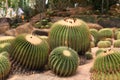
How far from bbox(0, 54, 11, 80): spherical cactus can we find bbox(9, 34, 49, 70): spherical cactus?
322 millimetres

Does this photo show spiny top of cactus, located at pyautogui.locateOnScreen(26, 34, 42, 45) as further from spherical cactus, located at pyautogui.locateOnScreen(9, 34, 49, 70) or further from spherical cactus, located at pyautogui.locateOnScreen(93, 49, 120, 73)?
spherical cactus, located at pyautogui.locateOnScreen(93, 49, 120, 73)

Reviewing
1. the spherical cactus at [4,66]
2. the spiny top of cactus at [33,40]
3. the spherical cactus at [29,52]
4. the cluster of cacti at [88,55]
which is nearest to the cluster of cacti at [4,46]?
the spherical cactus at [29,52]

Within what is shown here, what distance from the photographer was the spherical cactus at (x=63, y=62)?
5531 millimetres

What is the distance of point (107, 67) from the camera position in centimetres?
495

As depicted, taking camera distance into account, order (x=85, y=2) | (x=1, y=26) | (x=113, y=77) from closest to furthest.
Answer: (x=113, y=77)
(x=1, y=26)
(x=85, y=2)

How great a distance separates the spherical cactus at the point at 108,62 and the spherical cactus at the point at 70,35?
1514mm

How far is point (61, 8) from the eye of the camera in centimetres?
1869

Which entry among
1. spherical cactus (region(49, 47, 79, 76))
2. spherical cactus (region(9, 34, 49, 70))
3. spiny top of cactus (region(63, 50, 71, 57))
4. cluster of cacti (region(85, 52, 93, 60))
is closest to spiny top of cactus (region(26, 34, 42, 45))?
spherical cactus (region(9, 34, 49, 70))

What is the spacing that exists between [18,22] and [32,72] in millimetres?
11999

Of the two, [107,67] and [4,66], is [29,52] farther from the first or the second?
[107,67]

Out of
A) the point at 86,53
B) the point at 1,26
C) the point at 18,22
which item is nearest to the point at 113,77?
the point at 86,53

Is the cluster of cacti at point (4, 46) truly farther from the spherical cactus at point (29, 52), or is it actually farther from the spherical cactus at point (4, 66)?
the spherical cactus at point (4, 66)

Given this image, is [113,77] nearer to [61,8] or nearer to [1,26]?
[1,26]

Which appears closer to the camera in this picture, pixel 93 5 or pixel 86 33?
pixel 86 33
